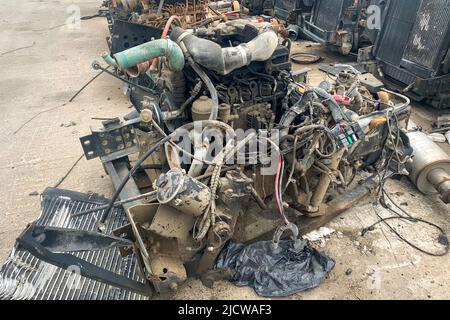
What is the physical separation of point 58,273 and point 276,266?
70.8 inches

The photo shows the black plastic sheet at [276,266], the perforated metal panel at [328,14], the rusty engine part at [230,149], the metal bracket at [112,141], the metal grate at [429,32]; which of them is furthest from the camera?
the perforated metal panel at [328,14]

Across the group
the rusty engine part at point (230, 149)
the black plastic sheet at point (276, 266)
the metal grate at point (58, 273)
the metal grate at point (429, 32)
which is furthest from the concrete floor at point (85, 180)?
the metal grate at point (429, 32)

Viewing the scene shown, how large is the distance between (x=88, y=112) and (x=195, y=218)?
403cm

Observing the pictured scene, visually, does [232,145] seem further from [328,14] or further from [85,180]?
[328,14]

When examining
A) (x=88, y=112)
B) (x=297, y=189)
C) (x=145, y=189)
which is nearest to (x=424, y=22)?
(x=297, y=189)

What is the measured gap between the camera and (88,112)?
18.7 ft

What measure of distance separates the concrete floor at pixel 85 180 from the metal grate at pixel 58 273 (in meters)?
0.51

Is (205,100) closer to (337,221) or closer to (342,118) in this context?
(342,118)

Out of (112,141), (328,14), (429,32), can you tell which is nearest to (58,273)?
(112,141)

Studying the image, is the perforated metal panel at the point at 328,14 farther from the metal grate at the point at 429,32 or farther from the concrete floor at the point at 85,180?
the metal grate at the point at 429,32

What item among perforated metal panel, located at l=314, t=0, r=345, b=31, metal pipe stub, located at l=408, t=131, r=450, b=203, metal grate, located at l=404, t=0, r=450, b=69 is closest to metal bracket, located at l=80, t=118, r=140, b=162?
metal pipe stub, located at l=408, t=131, r=450, b=203

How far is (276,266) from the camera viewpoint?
284 centimetres

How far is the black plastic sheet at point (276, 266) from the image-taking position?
8.99ft

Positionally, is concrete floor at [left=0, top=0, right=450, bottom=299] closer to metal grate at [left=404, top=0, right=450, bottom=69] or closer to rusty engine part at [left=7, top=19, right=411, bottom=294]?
rusty engine part at [left=7, top=19, right=411, bottom=294]
